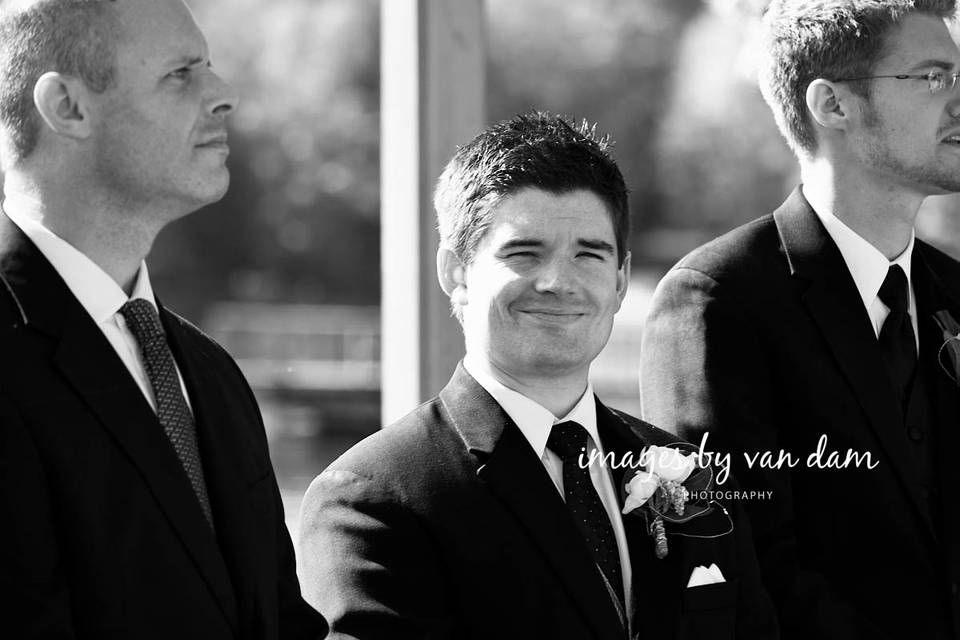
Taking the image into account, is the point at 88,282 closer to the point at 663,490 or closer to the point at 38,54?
the point at 38,54

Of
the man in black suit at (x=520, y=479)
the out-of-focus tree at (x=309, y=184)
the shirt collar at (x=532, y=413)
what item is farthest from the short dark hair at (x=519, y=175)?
the out-of-focus tree at (x=309, y=184)

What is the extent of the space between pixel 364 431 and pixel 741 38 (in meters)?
19.5

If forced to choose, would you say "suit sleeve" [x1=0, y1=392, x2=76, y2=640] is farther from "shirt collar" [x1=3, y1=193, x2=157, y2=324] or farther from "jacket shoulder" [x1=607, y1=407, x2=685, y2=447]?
"jacket shoulder" [x1=607, y1=407, x2=685, y2=447]

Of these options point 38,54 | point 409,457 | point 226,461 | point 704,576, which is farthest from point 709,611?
point 38,54

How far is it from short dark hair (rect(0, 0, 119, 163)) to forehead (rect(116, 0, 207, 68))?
0.04 meters

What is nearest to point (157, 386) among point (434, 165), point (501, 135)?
point (501, 135)

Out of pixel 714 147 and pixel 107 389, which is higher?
pixel 714 147

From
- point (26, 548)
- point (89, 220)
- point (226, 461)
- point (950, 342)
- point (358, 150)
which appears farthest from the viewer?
point (358, 150)

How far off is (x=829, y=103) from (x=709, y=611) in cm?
133

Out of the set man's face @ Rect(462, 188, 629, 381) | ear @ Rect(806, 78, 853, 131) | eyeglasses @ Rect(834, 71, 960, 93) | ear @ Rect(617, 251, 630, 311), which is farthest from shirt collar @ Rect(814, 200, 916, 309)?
man's face @ Rect(462, 188, 629, 381)

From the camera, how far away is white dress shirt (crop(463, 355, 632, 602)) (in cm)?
283

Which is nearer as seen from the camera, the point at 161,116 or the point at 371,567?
the point at 161,116

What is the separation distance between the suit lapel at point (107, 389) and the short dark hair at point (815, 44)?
6.26 feet

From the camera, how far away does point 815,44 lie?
3402 millimetres
